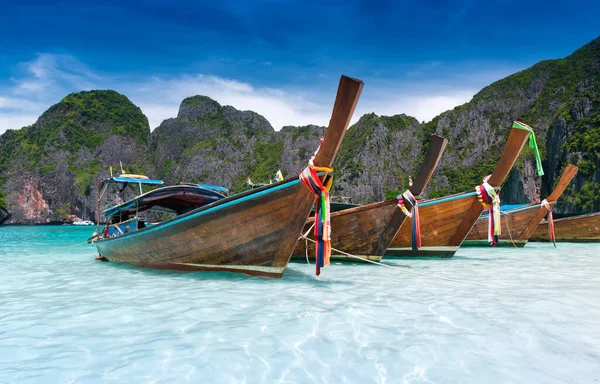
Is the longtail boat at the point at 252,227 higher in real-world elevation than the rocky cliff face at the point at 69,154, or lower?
lower

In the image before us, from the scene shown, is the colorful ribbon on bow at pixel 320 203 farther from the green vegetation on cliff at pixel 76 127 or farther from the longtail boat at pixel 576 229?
the green vegetation on cliff at pixel 76 127

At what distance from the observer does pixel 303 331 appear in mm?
3752

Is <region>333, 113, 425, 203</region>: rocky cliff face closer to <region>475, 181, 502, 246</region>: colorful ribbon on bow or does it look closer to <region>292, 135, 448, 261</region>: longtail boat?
<region>475, 181, 502, 246</region>: colorful ribbon on bow

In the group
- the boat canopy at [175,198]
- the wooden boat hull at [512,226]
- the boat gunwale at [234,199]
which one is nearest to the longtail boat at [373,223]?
the boat gunwale at [234,199]

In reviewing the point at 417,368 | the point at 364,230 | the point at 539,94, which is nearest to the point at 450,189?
the point at 539,94

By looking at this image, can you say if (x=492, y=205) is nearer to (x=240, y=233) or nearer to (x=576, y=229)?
(x=240, y=233)

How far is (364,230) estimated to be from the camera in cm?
844

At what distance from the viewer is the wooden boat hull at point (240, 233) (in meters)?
5.90

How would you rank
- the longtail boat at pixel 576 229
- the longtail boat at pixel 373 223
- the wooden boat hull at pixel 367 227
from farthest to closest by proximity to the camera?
1. the longtail boat at pixel 576 229
2. the wooden boat hull at pixel 367 227
3. the longtail boat at pixel 373 223

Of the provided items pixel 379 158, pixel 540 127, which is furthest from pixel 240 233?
pixel 379 158

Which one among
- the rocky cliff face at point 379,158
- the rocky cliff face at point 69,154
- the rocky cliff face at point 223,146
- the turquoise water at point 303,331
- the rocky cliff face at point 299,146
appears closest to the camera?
the turquoise water at point 303,331

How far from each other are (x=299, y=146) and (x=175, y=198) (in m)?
104

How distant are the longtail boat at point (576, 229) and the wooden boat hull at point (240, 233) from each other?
568 inches

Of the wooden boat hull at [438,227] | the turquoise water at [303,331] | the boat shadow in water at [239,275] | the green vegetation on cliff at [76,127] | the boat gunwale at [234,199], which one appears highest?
the green vegetation on cliff at [76,127]
